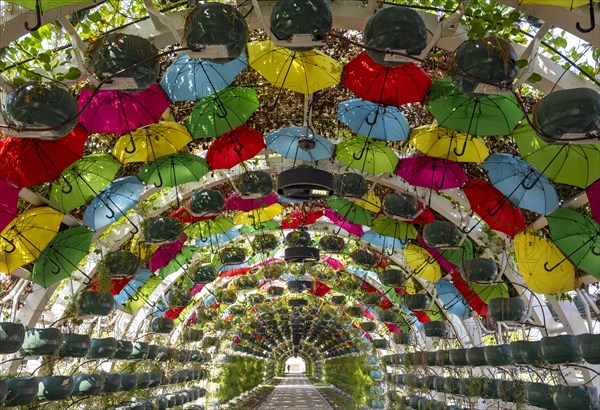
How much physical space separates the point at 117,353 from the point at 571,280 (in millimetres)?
4687

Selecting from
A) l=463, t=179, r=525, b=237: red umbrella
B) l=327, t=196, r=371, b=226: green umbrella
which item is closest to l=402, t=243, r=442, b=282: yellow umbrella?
l=327, t=196, r=371, b=226: green umbrella

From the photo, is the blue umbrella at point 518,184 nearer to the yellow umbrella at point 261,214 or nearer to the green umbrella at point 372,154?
the green umbrella at point 372,154

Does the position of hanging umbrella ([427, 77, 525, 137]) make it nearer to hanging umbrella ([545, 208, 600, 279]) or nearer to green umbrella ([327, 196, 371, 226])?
hanging umbrella ([545, 208, 600, 279])

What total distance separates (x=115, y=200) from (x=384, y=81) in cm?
274

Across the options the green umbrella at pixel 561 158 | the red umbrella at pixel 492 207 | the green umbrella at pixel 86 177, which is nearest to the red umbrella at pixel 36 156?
the green umbrella at pixel 86 177

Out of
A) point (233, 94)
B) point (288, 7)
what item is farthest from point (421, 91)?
point (288, 7)

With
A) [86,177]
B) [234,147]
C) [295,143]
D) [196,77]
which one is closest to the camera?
[196,77]

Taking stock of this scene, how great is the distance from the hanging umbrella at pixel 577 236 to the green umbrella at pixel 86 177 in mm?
3212

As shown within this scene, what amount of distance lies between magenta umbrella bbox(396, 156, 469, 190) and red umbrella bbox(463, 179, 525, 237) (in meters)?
0.27

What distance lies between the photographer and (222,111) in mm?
4156

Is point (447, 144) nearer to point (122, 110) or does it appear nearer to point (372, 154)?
point (372, 154)

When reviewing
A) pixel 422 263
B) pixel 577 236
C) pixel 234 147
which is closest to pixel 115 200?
pixel 234 147

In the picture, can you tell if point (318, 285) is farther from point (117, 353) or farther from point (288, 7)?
point (288, 7)

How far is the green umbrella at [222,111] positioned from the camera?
4.14 m
